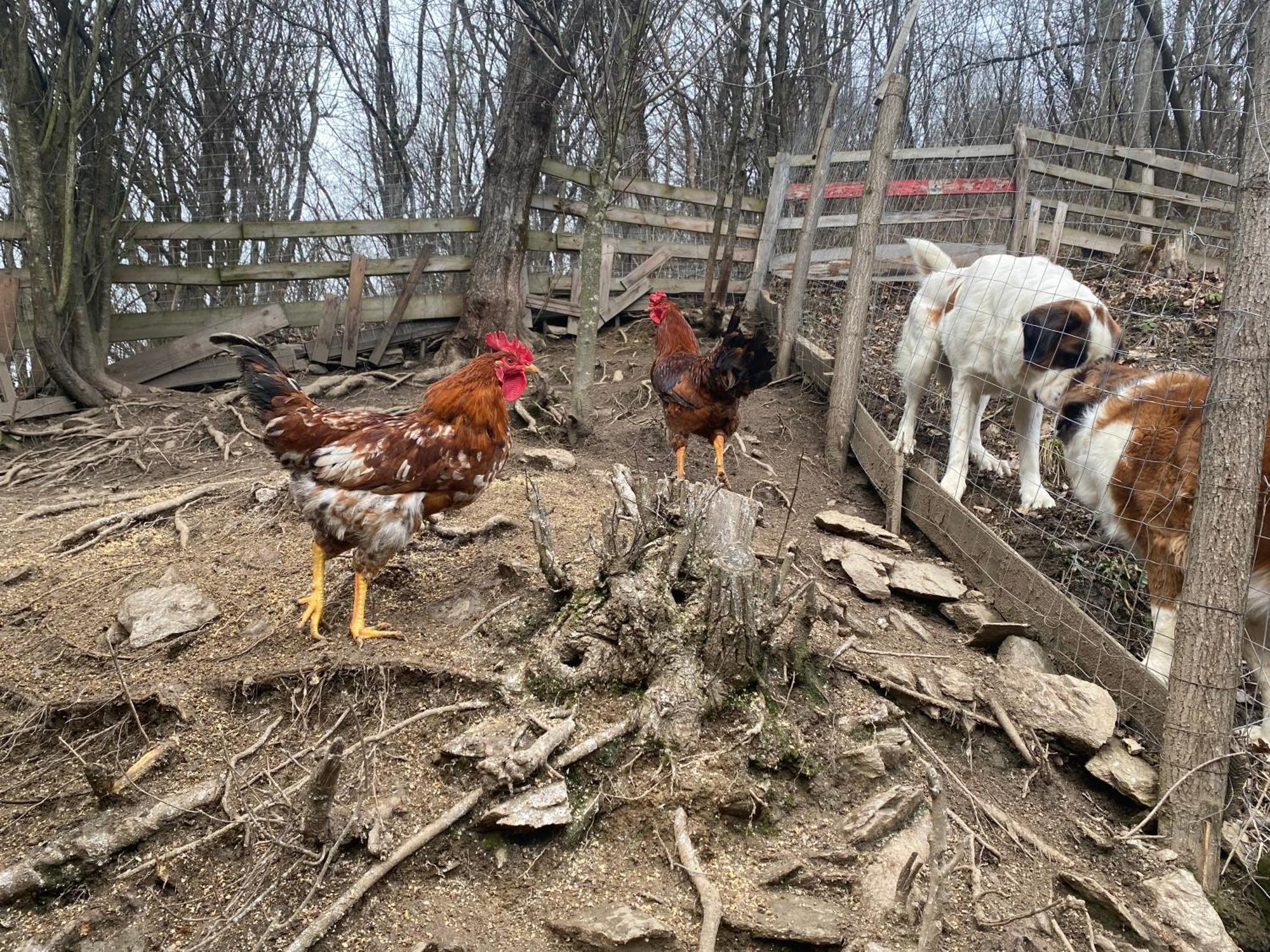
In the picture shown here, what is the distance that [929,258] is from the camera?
6.39 meters

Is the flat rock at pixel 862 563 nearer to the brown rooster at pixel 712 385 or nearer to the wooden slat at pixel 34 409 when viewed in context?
the brown rooster at pixel 712 385

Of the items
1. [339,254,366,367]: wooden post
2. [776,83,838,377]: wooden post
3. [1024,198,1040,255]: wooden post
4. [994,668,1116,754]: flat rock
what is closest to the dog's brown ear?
[994,668,1116,754]: flat rock

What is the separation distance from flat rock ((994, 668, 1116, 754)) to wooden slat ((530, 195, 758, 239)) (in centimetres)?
827

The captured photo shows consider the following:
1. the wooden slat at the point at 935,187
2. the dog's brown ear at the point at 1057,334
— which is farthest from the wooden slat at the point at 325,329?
the dog's brown ear at the point at 1057,334

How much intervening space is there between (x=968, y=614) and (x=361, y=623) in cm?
332

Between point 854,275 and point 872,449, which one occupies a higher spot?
point 854,275

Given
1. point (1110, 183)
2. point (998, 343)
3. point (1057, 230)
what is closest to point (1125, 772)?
point (998, 343)

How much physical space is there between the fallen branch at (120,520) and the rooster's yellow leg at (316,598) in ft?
6.56

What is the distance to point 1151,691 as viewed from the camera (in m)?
3.47

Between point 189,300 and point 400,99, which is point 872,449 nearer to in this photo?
point 189,300

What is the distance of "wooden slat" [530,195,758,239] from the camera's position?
1007 cm

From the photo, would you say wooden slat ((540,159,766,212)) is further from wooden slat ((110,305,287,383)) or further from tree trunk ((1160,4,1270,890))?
tree trunk ((1160,4,1270,890))

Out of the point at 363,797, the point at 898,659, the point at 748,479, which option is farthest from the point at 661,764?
the point at 748,479

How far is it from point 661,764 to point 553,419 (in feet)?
15.1
